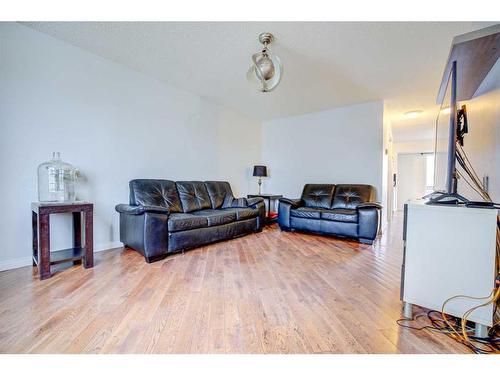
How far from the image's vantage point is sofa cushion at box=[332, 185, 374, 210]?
12.6 ft

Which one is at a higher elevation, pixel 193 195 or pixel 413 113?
pixel 413 113

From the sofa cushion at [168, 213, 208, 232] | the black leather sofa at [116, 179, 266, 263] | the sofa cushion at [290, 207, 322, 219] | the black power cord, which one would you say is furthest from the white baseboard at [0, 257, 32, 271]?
the sofa cushion at [290, 207, 322, 219]

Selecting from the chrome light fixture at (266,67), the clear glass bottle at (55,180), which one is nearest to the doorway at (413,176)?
the chrome light fixture at (266,67)

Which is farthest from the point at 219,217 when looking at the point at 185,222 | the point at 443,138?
the point at 443,138

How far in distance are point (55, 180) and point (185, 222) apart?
4.73 ft

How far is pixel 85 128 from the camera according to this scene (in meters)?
2.70

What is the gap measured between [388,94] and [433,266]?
3333mm

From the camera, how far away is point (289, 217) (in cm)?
396

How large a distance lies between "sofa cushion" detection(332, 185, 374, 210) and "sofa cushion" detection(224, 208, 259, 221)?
1451mm

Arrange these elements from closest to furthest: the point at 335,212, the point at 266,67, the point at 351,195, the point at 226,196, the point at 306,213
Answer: the point at 266,67, the point at 335,212, the point at 306,213, the point at 351,195, the point at 226,196

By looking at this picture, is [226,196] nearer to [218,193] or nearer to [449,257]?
[218,193]
